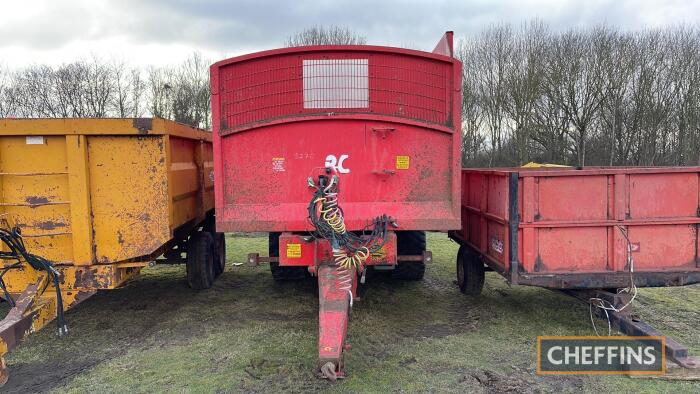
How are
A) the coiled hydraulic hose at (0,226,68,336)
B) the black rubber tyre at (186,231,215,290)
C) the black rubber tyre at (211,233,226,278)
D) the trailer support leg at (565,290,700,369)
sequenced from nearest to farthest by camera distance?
the trailer support leg at (565,290,700,369) → the coiled hydraulic hose at (0,226,68,336) → the black rubber tyre at (186,231,215,290) → the black rubber tyre at (211,233,226,278)

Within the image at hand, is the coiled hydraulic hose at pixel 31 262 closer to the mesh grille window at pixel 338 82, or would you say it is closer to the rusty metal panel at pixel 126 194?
the rusty metal panel at pixel 126 194

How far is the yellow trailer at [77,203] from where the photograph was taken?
4.39m

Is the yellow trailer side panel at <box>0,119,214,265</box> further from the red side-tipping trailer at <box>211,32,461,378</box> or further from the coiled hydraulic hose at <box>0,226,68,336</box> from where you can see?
the red side-tipping trailer at <box>211,32,461,378</box>

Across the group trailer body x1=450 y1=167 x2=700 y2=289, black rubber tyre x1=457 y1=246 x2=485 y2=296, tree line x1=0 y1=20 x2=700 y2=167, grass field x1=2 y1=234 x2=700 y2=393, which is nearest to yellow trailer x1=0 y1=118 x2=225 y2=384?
grass field x1=2 y1=234 x2=700 y2=393

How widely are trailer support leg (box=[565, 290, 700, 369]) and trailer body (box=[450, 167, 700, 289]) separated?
0.29 m

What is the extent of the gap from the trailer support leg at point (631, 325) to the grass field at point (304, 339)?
222 mm

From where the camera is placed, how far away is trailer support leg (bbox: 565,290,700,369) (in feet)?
12.5

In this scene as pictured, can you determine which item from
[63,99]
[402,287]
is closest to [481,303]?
[402,287]

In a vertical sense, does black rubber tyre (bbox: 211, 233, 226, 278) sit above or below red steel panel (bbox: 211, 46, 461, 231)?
below

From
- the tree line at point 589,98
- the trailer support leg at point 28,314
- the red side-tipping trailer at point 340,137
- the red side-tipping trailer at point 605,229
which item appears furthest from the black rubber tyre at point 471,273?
the tree line at point 589,98

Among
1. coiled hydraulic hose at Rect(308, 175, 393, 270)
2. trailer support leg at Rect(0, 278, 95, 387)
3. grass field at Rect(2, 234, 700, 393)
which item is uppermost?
coiled hydraulic hose at Rect(308, 175, 393, 270)

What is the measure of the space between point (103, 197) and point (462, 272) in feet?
13.9

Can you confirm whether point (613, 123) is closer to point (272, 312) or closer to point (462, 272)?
point (462, 272)

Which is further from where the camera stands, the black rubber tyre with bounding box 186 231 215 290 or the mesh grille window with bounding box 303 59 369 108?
the black rubber tyre with bounding box 186 231 215 290
